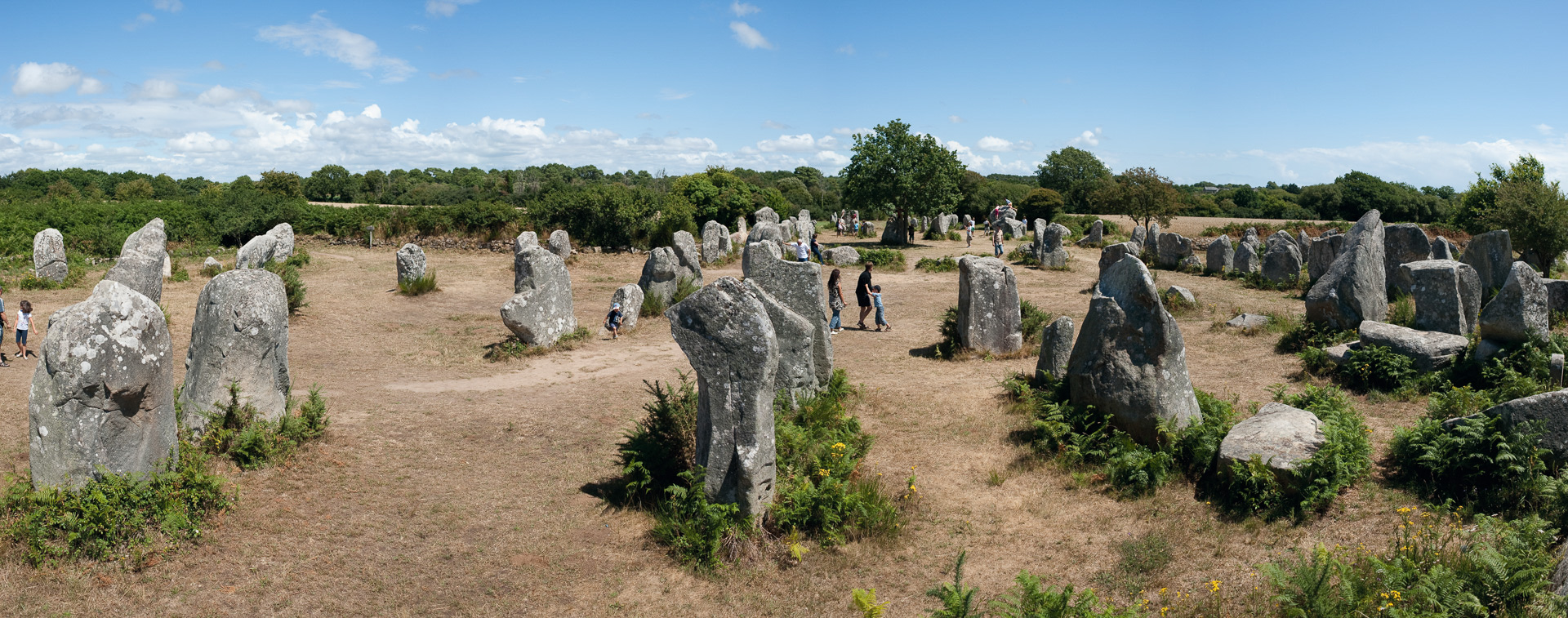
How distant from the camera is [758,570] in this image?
271 inches

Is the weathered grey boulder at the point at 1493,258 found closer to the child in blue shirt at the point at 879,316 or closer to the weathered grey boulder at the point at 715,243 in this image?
the child in blue shirt at the point at 879,316

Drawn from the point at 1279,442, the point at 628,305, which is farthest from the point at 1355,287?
the point at 628,305

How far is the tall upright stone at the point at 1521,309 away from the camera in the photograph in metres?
10.7

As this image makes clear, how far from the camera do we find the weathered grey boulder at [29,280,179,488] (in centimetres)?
689

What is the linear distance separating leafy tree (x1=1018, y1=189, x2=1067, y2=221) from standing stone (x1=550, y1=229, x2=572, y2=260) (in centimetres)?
3037

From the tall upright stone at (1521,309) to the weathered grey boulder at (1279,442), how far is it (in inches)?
176

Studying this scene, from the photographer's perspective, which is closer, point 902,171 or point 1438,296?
point 1438,296

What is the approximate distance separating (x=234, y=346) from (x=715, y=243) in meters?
21.0

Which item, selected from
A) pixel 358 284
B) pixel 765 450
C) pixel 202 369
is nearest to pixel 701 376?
pixel 765 450

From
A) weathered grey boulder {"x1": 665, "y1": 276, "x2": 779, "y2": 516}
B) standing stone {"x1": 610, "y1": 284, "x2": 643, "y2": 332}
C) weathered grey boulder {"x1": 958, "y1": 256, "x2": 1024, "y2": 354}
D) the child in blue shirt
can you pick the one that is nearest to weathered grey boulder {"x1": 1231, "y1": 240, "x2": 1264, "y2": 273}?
the child in blue shirt

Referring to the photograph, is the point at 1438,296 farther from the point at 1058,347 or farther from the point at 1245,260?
the point at 1245,260

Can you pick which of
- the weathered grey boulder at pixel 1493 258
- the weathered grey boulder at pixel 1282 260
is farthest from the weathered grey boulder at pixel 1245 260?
the weathered grey boulder at pixel 1493 258

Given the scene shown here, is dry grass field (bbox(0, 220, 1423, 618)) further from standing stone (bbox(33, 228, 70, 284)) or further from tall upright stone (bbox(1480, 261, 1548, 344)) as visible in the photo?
standing stone (bbox(33, 228, 70, 284))

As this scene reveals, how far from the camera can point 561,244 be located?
3000 cm
